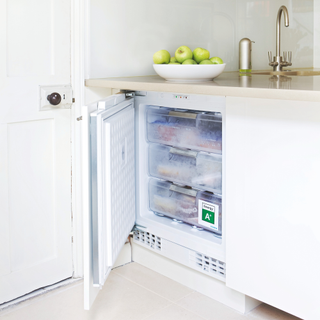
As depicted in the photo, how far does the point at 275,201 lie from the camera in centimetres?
145

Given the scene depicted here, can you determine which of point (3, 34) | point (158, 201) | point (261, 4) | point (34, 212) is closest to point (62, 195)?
point (34, 212)

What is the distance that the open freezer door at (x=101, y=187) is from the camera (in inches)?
53.2

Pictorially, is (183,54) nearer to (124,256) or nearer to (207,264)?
(207,264)

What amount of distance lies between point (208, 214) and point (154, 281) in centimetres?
48

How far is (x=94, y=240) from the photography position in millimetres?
1416

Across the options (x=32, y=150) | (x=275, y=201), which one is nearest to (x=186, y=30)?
(x=32, y=150)

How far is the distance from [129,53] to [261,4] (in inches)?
48.4

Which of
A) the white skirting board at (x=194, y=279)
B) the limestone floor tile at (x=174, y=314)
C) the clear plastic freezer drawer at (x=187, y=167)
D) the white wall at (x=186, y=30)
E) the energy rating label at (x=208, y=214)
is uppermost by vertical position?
the white wall at (x=186, y=30)

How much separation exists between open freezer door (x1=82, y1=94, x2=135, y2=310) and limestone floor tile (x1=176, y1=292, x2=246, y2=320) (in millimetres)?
419

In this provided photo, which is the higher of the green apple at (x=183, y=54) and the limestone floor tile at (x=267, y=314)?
the green apple at (x=183, y=54)

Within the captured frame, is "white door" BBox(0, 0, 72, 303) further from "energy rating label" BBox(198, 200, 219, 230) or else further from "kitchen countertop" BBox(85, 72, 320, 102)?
"energy rating label" BBox(198, 200, 219, 230)

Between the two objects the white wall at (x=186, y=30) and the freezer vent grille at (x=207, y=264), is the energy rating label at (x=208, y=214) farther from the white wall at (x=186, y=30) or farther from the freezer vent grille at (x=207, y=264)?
the white wall at (x=186, y=30)

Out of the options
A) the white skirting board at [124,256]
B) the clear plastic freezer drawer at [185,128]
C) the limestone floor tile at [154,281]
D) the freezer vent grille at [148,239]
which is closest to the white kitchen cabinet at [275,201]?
the clear plastic freezer drawer at [185,128]

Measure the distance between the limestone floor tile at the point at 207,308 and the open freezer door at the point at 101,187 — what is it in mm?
419
